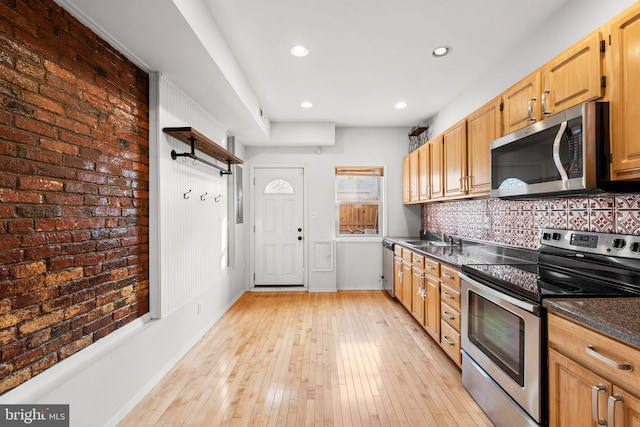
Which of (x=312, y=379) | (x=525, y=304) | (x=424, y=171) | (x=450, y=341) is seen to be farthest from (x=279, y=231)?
(x=525, y=304)

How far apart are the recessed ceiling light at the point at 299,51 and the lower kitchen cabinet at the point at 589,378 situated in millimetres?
2586

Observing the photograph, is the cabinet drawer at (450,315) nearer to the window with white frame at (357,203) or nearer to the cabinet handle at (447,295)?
the cabinet handle at (447,295)

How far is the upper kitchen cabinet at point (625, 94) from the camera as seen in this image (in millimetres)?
1332

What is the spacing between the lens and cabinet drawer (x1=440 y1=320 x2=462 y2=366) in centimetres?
235

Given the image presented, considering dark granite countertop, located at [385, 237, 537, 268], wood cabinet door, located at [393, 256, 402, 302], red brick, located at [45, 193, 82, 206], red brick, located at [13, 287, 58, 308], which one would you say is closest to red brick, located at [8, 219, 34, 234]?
red brick, located at [45, 193, 82, 206]

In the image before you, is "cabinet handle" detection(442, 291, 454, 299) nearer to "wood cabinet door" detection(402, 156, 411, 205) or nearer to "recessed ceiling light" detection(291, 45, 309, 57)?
"wood cabinet door" detection(402, 156, 411, 205)

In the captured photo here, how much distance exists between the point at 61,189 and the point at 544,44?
10.9 feet

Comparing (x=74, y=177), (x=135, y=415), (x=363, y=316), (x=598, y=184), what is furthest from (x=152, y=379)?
(x=598, y=184)

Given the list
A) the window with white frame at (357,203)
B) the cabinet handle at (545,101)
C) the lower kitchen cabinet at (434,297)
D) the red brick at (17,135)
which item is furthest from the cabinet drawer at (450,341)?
the red brick at (17,135)

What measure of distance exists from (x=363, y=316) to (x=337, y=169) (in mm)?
2450

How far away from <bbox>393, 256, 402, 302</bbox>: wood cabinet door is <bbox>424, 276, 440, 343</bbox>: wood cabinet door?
3.11 feet

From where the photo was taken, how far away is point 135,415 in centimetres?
192

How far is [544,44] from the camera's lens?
226 cm

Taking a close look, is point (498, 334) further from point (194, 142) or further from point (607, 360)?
point (194, 142)
